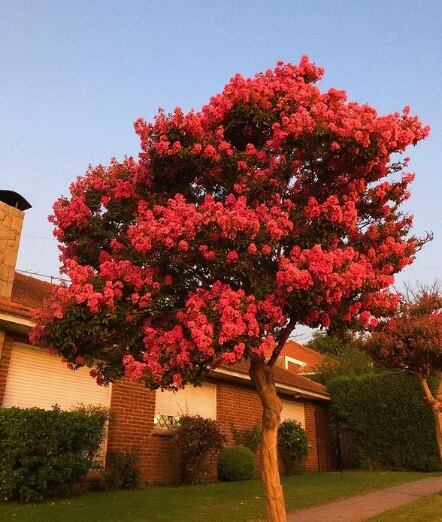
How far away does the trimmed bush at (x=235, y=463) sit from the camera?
46.4 feet

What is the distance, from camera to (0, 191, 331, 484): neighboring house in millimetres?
9938

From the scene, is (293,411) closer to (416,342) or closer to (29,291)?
(416,342)

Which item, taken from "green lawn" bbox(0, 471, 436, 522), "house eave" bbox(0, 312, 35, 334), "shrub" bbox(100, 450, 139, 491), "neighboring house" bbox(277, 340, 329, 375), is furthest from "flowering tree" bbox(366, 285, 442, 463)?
"neighboring house" bbox(277, 340, 329, 375)

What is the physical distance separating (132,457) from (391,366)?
6.32 meters

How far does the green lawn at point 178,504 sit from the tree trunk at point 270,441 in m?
2.00

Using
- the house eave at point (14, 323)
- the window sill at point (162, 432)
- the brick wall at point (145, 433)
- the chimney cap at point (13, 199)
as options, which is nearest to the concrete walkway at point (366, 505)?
the brick wall at point (145, 433)

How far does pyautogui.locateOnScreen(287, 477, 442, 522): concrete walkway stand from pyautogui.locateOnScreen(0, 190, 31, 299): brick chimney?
7051mm

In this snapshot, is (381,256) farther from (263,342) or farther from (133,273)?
(133,273)

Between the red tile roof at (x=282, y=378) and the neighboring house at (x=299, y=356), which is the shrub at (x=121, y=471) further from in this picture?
the neighboring house at (x=299, y=356)

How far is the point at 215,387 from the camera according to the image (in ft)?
50.6

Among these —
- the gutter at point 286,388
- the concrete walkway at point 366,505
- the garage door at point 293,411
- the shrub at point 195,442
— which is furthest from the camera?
the garage door at point 293,411

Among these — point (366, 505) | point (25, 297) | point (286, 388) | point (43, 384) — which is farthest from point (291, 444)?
point (25, 297)

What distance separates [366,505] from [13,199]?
997 cm

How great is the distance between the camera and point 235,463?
46.3ft
